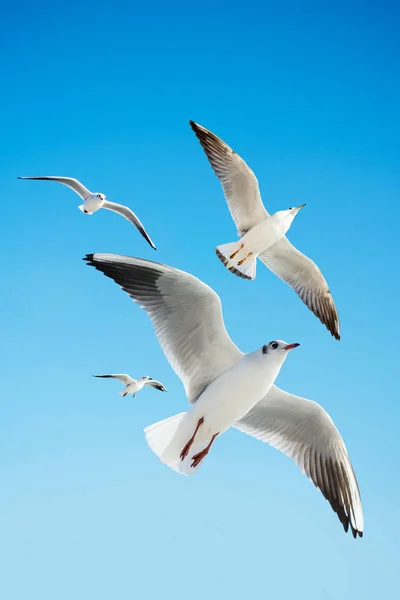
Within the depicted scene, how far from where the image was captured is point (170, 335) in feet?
18.8

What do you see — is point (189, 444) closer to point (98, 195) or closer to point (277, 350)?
point (277, 350)

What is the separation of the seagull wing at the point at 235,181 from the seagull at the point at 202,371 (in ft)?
13.6

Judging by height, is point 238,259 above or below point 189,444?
above

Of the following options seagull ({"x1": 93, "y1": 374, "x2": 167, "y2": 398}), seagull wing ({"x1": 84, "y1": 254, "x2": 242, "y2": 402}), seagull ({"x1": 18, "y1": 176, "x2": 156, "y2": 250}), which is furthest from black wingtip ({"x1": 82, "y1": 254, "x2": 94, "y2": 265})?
seagull ({"x1": 93, "y1": 374, "x2": 167, "y2": 398})

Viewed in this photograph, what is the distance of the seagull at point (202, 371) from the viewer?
216 inches

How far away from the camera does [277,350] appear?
5.73 meters

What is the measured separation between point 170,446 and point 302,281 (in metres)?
5.55

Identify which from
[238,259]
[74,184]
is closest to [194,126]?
[238,259]

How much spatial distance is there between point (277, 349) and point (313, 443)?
3.79 ft

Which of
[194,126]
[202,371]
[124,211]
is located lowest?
[202,371]

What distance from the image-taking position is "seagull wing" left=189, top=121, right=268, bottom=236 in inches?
380

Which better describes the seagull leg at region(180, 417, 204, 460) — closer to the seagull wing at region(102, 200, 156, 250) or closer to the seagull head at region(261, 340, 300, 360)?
the seagull head at region(261, 340, 300, 360)

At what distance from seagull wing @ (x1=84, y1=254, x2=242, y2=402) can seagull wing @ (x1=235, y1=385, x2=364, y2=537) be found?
676mm

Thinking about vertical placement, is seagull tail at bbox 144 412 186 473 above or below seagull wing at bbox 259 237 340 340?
below
